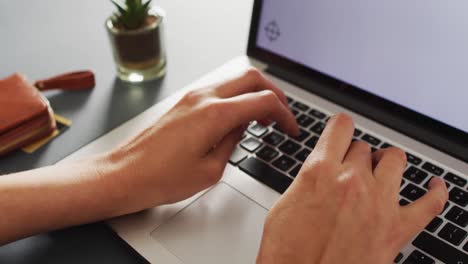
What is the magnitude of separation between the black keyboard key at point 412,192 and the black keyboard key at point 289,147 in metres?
0.15

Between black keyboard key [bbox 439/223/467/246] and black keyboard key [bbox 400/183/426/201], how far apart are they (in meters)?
0.05

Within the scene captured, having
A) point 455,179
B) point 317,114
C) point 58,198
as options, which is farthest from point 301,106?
point 58,198

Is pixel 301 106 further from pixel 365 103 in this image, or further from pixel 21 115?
pixel 21 115

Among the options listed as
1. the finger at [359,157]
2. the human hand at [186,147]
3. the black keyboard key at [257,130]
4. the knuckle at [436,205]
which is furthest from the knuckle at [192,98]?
the knuckle at [436,205]

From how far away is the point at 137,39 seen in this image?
29.0 inches

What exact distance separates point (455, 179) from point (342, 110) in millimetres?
191

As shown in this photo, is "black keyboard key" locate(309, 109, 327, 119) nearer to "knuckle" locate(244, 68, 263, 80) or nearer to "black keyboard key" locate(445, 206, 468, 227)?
"knuckle" locate(244, 68, 263, 80)

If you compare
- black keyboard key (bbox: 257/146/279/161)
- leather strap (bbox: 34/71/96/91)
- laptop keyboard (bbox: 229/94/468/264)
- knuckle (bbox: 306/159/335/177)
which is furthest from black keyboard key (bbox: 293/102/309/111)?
leather strap (bbox: 34/71/96/91)

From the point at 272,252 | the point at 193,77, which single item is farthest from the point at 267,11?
the point at 272,252

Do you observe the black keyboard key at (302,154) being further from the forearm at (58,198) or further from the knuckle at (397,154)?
the forearm at (58,198)

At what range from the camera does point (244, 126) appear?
0.63 m

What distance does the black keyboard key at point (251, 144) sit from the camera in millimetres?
636

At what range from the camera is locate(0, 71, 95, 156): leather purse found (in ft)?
2.07

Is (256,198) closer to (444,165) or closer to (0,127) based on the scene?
(444,165)
